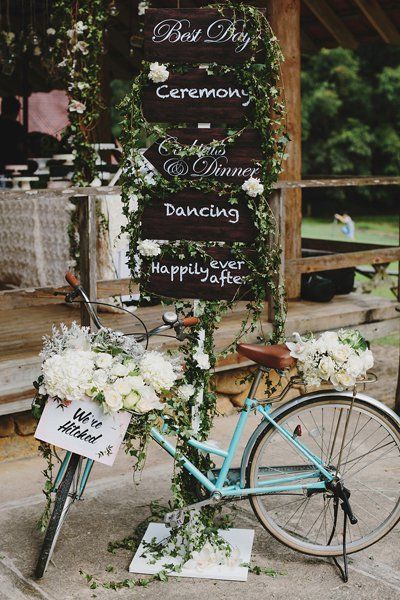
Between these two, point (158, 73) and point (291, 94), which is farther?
point (291, 94)

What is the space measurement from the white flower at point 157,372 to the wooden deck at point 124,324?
1.95 m

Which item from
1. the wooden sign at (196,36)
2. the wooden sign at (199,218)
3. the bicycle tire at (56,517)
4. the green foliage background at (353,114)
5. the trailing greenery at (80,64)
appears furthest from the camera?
the green foliage background at (353,114)

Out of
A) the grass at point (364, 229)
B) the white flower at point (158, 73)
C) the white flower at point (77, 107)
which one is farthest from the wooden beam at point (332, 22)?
the grass at point (364, 229)

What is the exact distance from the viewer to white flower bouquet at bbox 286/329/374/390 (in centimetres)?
387

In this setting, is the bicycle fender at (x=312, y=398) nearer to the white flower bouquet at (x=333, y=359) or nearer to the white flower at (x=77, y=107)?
the white flower bouquet at (x=333, y=359)

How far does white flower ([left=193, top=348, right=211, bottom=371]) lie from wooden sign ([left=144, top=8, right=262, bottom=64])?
52.1 inches

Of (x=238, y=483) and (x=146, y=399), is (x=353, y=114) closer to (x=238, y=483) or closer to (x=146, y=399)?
(x=238, y=483)

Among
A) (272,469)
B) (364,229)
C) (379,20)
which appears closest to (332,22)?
(379,20)

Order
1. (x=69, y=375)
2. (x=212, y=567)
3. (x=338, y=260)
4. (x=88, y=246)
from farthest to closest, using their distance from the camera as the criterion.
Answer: (x=338, y=260)
(x=88, y=246)
(x=212, y=567)
(x=69, y=375)

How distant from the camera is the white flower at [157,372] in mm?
3756

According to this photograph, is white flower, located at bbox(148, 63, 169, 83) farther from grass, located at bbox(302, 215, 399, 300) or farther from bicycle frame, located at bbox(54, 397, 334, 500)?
grass, located at bbox(302, 215, 399, 300)

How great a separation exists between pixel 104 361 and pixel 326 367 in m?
0.95

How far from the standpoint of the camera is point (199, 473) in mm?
4031

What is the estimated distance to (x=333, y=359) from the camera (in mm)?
3889
